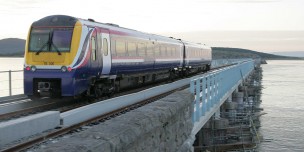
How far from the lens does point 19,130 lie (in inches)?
273

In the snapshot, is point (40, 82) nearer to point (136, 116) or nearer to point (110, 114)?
point (110, 114)

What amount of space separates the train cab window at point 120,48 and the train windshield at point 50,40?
3.13m

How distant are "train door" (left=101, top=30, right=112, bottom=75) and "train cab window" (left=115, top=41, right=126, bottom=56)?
932mm

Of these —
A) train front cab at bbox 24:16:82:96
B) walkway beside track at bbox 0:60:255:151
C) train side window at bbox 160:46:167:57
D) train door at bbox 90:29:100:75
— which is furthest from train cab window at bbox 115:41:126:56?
train side window at bbox 160:46:167:57

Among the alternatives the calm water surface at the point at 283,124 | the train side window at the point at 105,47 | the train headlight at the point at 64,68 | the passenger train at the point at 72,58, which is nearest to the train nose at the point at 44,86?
the passenger train at the point at 72,58

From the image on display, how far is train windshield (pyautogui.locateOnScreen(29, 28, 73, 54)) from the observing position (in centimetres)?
1305

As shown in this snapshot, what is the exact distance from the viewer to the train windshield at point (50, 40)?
1305 cm

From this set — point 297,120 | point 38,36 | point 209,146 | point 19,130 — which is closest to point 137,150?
point 19,130

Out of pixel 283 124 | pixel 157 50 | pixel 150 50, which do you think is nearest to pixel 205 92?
pixel 150 50

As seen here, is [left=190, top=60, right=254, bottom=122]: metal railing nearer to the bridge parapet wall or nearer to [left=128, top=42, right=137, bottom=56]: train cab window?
the bridge parapet wall

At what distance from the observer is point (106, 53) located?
48.6 feet

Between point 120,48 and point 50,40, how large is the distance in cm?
370

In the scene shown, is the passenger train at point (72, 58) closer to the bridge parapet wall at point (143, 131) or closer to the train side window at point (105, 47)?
the train side window at point (105, 47)

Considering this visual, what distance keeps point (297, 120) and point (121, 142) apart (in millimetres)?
35496
